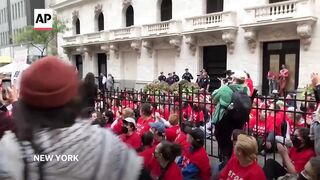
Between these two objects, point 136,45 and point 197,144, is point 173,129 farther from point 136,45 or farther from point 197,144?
point 136,45

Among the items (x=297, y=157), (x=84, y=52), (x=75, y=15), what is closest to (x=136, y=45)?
(x=84, y=52)

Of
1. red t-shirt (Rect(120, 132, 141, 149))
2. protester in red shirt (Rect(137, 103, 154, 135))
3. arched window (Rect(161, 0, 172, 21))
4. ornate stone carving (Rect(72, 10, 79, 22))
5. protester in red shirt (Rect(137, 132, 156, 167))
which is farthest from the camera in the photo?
ornate stone carving (Rect(72, 10, 79, 22))

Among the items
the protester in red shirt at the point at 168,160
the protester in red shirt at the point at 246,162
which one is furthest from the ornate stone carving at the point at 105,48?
the protester in red shirt at the point at 246,162

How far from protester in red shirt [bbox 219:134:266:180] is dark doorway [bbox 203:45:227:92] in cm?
1713

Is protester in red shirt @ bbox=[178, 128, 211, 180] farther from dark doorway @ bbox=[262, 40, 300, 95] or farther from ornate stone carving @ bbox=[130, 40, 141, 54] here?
ornate stone carving @ bbox=[130, 40, 141, 54]

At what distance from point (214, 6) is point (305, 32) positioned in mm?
6696

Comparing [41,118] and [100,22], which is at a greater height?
[100,22]

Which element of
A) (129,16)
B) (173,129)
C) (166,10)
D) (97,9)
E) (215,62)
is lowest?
(173,129)

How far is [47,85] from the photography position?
4.51ft

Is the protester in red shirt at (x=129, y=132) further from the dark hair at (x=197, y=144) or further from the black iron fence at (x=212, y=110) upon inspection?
the black iron fence at (x=212, y=110)

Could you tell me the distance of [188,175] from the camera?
4.53 meters

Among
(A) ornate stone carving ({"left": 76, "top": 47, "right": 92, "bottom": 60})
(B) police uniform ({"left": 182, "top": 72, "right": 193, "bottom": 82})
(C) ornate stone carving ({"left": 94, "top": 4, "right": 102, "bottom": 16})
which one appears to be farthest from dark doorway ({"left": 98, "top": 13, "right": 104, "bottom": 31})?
(B) police uniform ({"left": 182, "top": 72, "right": 193, "bottom": 82})

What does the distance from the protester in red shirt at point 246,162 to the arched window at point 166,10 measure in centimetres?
2125

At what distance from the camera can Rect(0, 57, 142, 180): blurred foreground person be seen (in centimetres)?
136
